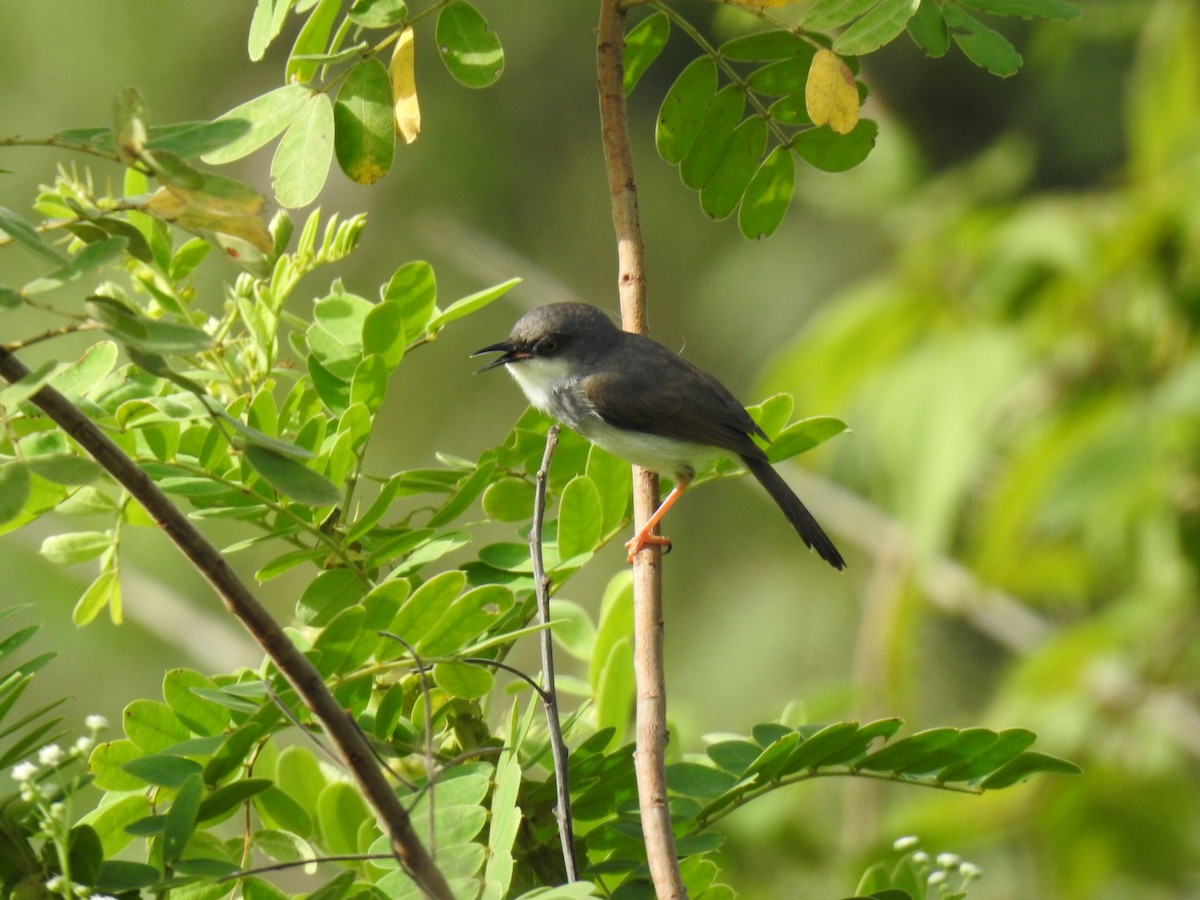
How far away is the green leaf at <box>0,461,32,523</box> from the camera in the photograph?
114 cm

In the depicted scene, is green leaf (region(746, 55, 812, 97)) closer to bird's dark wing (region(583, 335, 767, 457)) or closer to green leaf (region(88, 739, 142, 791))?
bird's dark wing (region(583, 335, 767, 457))

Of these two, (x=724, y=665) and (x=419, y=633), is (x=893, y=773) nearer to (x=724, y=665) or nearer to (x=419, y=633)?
(x=419, y=633)

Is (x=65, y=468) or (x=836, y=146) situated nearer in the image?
(x=65, y=468)

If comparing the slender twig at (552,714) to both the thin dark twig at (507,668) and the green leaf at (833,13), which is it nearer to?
the thin dark twig at (507,668)

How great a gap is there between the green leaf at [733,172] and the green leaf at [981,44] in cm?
38

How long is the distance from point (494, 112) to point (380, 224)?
1299 mm

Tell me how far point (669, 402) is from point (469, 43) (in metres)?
1.50

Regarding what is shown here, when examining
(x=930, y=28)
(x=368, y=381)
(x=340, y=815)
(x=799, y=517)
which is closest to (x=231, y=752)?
(x=340, y=815)

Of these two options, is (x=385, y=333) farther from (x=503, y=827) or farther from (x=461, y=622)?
(x=503, y=827)

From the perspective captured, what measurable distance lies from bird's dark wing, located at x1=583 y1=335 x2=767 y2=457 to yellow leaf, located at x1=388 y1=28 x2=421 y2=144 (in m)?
1.05

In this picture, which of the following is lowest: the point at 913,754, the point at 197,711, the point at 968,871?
the point at 968,871

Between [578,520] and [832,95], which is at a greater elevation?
[832,95]

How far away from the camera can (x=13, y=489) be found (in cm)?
116

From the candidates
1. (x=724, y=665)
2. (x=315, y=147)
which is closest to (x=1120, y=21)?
(x=724, y=665)
